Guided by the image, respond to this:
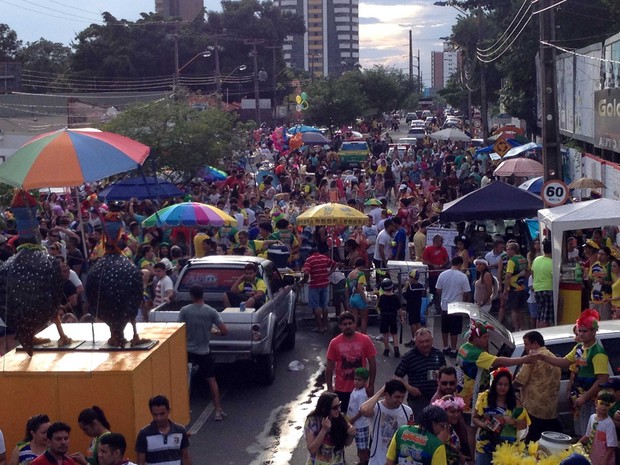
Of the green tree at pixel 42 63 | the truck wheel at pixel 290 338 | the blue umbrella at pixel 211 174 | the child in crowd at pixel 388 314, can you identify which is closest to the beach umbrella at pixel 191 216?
the truck wheel at pixel 290 338

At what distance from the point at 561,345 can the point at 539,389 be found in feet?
3.20

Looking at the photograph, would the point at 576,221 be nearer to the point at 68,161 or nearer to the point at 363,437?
the point at 363,437

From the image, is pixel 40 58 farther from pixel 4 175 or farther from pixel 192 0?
pixel 192 0

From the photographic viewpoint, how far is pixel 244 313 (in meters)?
12.8

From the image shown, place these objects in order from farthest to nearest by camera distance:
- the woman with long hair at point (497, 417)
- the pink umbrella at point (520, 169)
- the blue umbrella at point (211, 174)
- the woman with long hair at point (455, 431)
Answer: the blue umbrella at point (211, 174), the pink umbrella at point (520, 169), the woman with long hair at point (497, 417), the woman with long hair at point (455, 431)

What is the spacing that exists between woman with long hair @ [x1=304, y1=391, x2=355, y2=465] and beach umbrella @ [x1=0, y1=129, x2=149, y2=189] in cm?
286

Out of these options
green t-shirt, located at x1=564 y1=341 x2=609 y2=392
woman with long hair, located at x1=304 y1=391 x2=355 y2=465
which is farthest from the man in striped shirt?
green t-shirt, located at x1=564 y1=341 x2=609 y2=392

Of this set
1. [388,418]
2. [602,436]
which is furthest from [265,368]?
[602,436]

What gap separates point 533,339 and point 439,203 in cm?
1488

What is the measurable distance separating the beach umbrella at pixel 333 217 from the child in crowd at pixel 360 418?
30.2 ft

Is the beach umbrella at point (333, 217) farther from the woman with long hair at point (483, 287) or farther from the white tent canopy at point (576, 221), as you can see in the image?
the white tent canopy at point (576, 221)

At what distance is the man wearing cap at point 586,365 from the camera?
30.2 ft

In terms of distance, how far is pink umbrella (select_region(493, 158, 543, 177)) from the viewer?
28361 millimetres

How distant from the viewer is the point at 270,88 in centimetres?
8888
